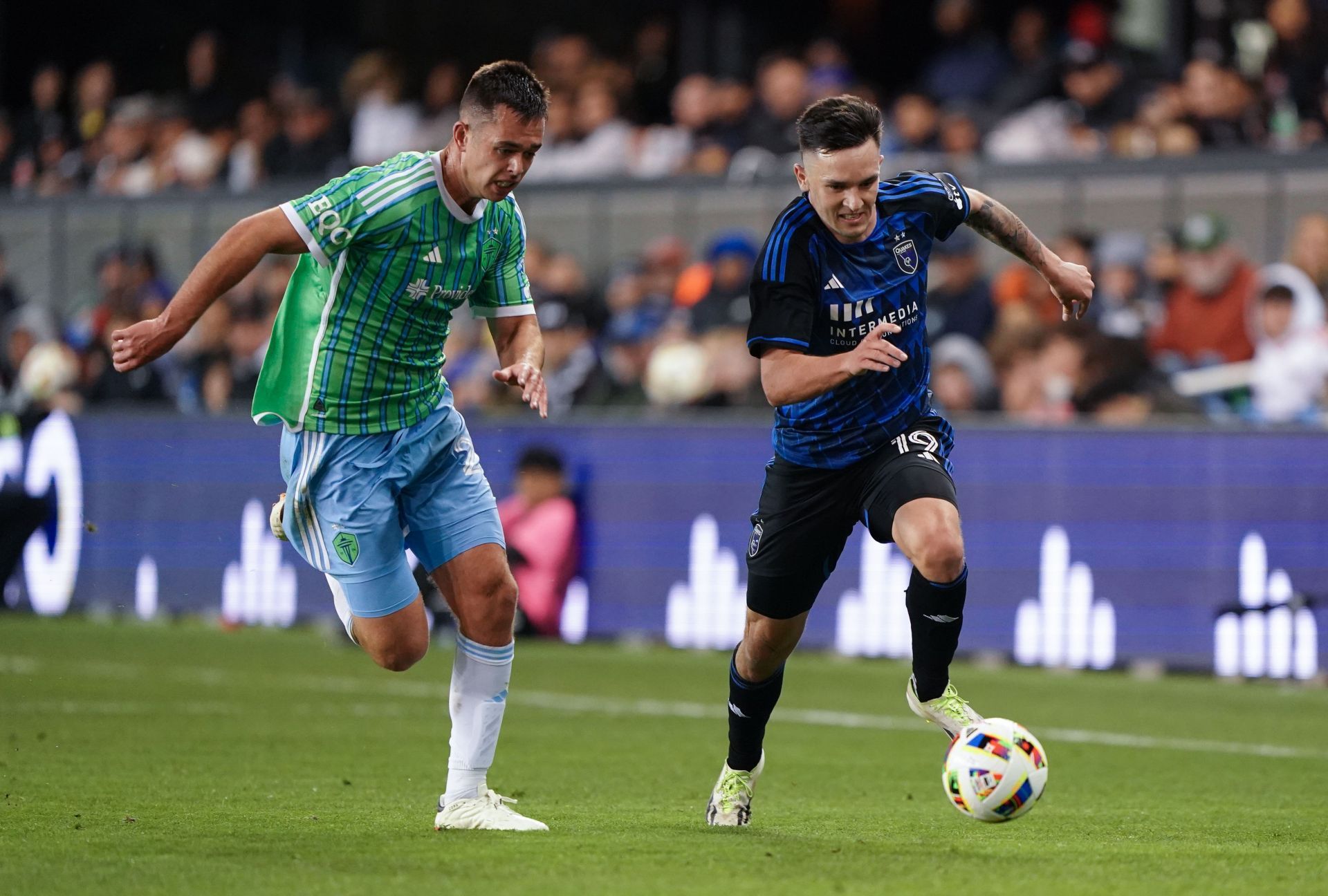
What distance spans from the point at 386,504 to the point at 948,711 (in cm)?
193

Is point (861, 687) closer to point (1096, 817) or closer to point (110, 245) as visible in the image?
point (1096, 817)

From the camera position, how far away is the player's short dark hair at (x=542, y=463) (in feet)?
46.8

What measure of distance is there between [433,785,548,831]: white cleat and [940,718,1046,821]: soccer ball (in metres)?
1.32

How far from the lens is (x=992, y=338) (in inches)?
554

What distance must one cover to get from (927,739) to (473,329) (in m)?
8.54

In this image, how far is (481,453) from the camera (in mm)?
14578

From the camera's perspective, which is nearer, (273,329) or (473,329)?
(273,329)

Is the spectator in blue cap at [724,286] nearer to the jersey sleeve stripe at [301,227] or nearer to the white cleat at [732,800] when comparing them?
the white cleat at [732,800]

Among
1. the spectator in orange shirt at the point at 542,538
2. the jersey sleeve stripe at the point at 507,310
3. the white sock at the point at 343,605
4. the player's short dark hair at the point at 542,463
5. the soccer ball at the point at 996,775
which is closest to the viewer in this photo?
the soccer ball at the point at 996,775

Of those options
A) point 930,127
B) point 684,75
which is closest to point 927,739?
point 930,127

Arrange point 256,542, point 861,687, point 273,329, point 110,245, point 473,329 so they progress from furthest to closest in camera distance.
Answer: point 110,245 → point 473,329 → point 256,542 → point 861,687 → point 273,329

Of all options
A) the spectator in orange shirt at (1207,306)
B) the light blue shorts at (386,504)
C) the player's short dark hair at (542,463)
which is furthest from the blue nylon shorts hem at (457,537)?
the spectator in orange shirt at (1207,306)

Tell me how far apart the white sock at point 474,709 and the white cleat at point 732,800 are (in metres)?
0.78

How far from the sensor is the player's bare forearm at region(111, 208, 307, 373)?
19.4 ft
